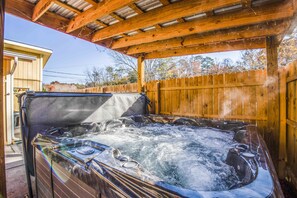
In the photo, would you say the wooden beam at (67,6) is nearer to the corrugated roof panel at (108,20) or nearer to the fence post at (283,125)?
the corrugated roof panel at (108,20)

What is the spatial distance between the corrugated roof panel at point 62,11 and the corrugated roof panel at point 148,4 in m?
1.10

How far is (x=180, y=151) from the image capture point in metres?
1.82

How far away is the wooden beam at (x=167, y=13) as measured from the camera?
1828 millimetres

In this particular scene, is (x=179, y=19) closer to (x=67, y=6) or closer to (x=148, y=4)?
(x=148, y=4)

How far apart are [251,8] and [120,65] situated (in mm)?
8445

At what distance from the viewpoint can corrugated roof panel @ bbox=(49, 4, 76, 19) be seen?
2.22 metres

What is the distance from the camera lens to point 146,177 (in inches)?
32.1

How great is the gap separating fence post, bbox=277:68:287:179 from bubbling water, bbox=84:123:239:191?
92 cm

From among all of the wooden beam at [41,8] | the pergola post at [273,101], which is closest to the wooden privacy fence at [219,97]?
the pergola post at [273,101]

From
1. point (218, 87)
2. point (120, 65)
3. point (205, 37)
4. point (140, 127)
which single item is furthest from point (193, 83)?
point (120, 65)

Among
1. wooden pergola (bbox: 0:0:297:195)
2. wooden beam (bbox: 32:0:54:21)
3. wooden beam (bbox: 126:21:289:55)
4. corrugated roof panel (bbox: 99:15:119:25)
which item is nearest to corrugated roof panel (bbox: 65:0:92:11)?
wooden pergola (bbox: 0:0:297:195)

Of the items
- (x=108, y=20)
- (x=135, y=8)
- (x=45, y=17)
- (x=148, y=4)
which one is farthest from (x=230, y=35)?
(x=45, y=17)

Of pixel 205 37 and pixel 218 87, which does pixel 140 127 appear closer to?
pixel 218 87

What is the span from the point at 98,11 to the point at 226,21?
5.92ft
